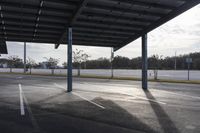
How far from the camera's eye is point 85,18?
51.1 ft

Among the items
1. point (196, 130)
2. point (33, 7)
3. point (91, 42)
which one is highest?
point (33, 7)

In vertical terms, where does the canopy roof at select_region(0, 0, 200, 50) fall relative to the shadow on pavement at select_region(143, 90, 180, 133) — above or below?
above

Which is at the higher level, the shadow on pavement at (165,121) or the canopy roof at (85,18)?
the canopy roof at (85,18)

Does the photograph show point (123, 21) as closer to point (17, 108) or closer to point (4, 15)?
point (4, 15)

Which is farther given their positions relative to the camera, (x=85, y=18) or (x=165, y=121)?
(x=85, y=18)

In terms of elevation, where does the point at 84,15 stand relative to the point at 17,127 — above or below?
above

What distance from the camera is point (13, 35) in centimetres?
1895

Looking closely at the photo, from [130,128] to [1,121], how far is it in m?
3.93

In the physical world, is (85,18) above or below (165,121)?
above

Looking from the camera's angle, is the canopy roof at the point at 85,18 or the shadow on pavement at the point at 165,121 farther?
the canopy roof at the point at 85,18

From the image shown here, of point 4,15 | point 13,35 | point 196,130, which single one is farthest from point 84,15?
point 196,130

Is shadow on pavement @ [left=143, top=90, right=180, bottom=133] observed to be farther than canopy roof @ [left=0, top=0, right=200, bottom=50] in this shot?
No

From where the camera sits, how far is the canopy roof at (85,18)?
13703 mm

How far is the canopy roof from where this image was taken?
45.0 ft
